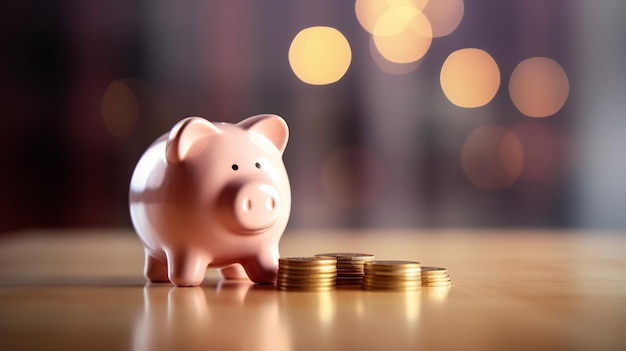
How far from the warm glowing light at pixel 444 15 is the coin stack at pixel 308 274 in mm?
4422

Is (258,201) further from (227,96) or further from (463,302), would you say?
(227,96)

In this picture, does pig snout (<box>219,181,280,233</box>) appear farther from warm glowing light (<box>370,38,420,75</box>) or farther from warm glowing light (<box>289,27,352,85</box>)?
warm glowing light (<box>370,38,420,75</box>)

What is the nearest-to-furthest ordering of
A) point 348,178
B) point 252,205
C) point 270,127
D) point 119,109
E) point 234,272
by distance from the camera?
point 252,205
point 270,127
point 234,272
point 119,109
point 348,178

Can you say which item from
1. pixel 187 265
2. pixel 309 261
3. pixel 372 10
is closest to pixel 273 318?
pixel 309 261

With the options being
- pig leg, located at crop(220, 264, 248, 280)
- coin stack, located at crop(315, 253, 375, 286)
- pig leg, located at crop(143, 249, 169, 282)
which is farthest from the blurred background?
coin stack, located at crop(315, 253, 375, 286)

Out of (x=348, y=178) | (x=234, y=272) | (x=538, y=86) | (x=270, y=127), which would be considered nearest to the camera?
(x=270, y=127)

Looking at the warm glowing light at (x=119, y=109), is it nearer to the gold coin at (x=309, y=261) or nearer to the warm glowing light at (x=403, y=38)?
the warm glowing light at (x=403, y=38)

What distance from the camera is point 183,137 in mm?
1826

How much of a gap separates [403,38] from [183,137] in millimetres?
4481

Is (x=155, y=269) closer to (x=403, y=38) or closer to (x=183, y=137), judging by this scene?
(x=183, y=137)

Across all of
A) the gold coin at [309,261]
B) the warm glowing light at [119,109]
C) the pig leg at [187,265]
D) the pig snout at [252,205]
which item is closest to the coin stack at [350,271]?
the gold coin at [309,261]

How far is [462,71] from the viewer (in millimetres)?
5883

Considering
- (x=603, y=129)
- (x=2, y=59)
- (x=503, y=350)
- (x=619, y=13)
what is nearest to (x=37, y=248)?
(x=2, y=59)

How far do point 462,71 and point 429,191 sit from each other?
1046 millimetres
